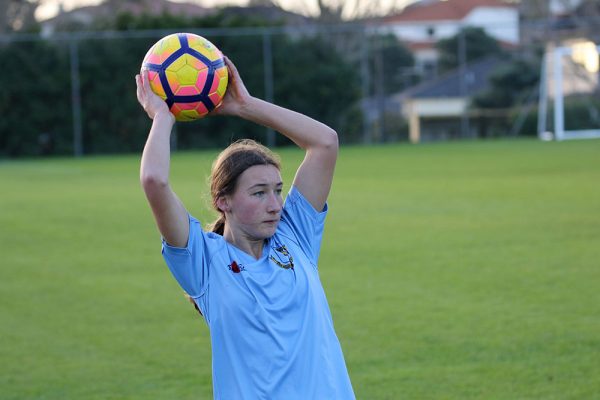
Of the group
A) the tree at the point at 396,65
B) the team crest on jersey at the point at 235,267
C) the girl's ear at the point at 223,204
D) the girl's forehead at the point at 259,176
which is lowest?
the team crest on jersey at the point at 235,267

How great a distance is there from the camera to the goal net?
33.1 metres

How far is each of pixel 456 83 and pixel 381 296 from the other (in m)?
33.1

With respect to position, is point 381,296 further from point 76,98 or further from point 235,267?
point 76,98

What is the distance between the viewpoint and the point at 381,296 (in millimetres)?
8398

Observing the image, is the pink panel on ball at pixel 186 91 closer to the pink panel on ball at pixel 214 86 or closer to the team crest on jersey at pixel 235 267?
the pink panel on ball at pixel 214 86

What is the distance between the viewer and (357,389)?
5902 millimetres

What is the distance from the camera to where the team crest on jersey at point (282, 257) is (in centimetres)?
328

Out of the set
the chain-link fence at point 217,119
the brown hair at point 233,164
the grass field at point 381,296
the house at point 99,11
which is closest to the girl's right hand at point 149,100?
the brown hair at point 233,164

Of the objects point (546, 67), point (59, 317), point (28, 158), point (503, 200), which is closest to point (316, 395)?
point (59, 317)

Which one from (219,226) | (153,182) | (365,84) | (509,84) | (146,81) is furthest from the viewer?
(509,84)

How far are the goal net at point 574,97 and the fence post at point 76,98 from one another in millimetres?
14706

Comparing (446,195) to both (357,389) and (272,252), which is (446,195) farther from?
(272,252)

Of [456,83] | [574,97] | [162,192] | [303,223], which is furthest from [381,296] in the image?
[456,83]

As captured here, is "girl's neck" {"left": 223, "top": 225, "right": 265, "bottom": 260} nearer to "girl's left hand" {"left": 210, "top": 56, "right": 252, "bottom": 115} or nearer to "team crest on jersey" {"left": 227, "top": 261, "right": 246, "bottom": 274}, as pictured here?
"team crest on jersey" {"left": 227, "top": 261, "right": 246, "bottom": 274}
